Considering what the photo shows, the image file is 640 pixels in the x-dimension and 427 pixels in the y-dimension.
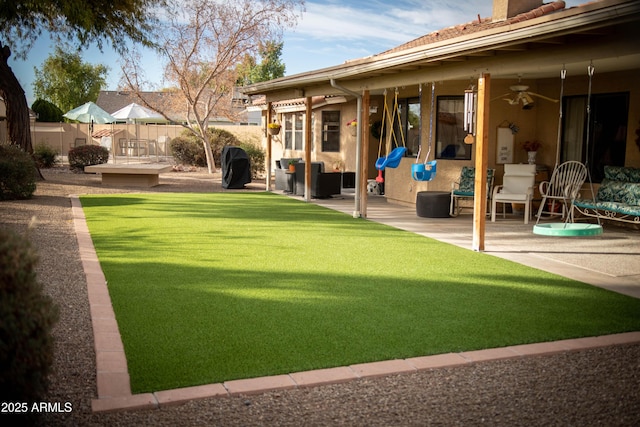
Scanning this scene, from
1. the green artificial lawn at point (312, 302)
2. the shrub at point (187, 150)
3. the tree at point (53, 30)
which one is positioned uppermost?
the tree at point (53, 30)

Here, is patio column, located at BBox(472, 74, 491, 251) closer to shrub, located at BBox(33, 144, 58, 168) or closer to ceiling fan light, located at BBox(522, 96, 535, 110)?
ceiling fan light, located at BBox(522, 96, 535, 110)

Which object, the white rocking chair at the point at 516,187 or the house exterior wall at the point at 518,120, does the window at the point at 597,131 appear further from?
the white rocking chair at the point at 516,187

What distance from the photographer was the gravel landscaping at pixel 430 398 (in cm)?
344

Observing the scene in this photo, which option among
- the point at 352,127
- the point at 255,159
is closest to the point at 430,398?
the point at 352,127

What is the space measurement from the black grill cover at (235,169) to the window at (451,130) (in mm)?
6773

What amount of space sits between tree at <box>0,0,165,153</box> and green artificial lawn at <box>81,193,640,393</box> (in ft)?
30.8

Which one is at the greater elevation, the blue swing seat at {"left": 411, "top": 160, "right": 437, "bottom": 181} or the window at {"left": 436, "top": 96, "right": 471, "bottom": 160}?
the window at {"left": 436, "top": 96, "right": 471, "bottom": 160}

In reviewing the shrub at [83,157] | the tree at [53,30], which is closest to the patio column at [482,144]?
the tree at [53,30]

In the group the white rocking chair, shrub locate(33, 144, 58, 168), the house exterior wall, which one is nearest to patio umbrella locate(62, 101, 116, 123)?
shrub locate(33, 144, 58, 168)

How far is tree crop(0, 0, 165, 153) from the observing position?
658 inches

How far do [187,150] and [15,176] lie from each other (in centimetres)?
1285

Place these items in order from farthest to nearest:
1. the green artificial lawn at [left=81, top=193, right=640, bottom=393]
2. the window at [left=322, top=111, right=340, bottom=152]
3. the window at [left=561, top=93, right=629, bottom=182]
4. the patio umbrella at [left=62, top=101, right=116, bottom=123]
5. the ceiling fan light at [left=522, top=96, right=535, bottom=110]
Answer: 1. the patio umbrella at [left=62, top=101, right=116, bottom=123]
2. the window at [left=322, top=111, right=340, bottom=152]
3. the ceiling fan light at [left=522, top=96, right=535, bottom=110]
4. the window at [left=561, top=93, right=629, bottom=182]
5. the green artificial lawn at [left=81, top=193, right=640, bottom=393]

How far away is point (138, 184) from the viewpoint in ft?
59.3

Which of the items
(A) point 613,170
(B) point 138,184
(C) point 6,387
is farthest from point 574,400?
(B) point 138,184
